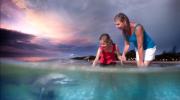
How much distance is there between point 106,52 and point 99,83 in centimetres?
23

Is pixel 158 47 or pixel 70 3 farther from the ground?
pixel 70 3

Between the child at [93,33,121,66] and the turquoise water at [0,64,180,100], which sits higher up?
the child at [93,33,121,66]

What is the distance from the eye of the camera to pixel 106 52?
395cm

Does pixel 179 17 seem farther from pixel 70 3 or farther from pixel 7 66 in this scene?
pixel 7 66

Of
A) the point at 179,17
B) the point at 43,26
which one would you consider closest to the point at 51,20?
the point at 43,26

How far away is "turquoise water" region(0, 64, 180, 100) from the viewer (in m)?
3.88

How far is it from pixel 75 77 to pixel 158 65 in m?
0.60

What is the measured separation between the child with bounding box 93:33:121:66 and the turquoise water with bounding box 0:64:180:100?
6 cm

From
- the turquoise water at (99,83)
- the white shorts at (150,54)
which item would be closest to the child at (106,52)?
the turquoise water at (99,83)

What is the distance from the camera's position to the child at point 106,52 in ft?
12.9

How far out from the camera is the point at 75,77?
3.93 metres

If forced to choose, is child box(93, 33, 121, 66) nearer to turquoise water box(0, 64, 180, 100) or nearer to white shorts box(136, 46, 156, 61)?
turquoise water box(0, 64, 180, 100)

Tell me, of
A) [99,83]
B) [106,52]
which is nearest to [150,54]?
[106,52]

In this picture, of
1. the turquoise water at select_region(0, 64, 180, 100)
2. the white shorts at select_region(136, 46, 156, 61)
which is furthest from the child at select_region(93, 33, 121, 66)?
the white shorts at select_region(136, 46, 156, 61)
